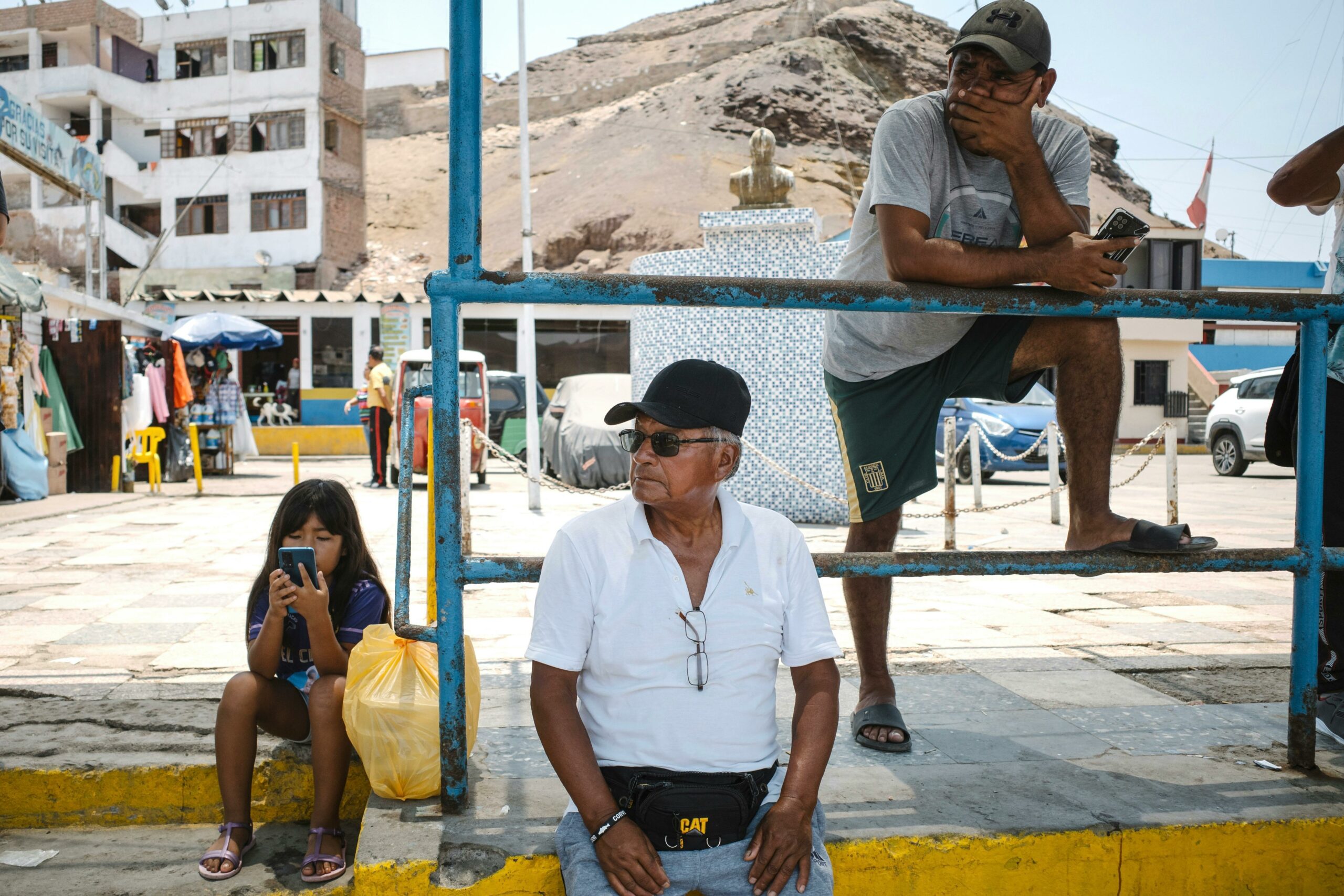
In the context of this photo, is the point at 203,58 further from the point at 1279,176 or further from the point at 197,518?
the point at 1279,176

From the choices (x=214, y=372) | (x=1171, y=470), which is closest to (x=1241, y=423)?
(x=1171, y=470)

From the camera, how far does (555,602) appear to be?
187cm

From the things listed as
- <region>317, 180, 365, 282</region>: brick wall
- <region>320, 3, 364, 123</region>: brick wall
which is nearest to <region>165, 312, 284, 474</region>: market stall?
<region>317, 180, 365, 282</region>: brick wall

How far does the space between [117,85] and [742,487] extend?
36.4 m

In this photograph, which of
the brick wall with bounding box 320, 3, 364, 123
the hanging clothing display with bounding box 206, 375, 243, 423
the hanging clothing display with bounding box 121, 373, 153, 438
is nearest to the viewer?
the hanging clothing display with bounding box 121, 373, 153, 438

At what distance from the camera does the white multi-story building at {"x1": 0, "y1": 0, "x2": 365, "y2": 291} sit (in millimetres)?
34656

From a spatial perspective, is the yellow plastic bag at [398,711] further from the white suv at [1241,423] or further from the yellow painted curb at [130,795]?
the white suv at [1241,423]

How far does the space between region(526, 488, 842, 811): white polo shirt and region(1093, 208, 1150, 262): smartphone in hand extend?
45.2 inches

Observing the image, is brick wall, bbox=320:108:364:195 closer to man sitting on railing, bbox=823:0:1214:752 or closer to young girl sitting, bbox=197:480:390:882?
young girl sitting, bbox=197:480:390:882

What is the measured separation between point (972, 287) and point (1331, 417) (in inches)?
47.4

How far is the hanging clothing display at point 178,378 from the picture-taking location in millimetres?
13594

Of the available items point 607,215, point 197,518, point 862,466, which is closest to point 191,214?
point 607,215

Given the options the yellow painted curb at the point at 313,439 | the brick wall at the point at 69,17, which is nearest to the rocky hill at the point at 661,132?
the brick wall at the point at 69,17

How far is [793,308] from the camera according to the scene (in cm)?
214
